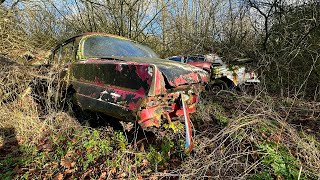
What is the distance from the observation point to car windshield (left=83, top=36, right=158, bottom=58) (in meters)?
4.17

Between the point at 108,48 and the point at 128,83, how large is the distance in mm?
1441

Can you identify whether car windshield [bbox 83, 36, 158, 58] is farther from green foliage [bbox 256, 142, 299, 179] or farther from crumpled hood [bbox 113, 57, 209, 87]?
green foliage [bbox 256, 142, 299, 179]

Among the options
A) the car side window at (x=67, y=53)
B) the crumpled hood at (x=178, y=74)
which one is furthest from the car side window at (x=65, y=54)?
the crumpled hood at (x=178, y=74)

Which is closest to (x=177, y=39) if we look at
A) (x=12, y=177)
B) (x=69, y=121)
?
(x=69, y=121)

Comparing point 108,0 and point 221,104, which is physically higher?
point 108,0

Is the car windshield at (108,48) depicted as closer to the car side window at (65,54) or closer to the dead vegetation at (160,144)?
the car side window at (65,54)

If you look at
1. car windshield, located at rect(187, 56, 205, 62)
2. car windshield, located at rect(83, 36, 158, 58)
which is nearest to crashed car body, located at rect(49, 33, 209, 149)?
car windshield, located at rect(83, 36, 158, 58)

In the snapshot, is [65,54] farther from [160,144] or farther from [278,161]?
[278,161]

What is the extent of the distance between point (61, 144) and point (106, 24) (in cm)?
810

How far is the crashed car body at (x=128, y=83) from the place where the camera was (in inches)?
114

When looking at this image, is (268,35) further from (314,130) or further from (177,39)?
(177,39)

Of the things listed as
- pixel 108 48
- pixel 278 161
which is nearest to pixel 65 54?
pixel 108 48

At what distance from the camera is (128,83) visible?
308 cm

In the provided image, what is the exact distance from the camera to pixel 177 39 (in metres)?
13.5
